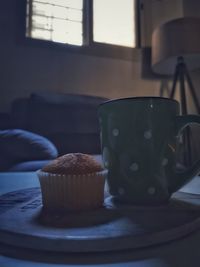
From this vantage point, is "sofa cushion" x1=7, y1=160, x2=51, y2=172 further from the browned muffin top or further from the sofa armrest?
the browned muffin top

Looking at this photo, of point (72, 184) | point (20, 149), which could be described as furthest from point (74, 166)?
point (20, 149)

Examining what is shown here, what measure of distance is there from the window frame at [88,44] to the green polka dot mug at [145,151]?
2.53 m

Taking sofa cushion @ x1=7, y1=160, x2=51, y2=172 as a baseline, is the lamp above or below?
above

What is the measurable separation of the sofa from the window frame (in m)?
0.64

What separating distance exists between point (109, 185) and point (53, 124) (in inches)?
75.6

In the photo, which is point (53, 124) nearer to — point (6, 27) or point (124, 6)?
point (6, 27)

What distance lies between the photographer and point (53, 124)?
2.34 meters

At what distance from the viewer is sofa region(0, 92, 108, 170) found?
2.32m

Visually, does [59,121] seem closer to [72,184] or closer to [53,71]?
[53,71]

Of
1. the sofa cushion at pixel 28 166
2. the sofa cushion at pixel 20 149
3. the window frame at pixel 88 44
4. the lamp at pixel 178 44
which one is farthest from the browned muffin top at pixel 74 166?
the window frame at pixel 88 44

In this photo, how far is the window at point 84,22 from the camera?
2889 mm

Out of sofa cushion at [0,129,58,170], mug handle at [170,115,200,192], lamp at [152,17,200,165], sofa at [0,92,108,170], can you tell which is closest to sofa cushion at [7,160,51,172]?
sofa cushion at [0,129,58,170]

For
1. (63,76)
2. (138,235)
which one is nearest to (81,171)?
(138,235)

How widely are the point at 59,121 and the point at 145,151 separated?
6.44 feet
